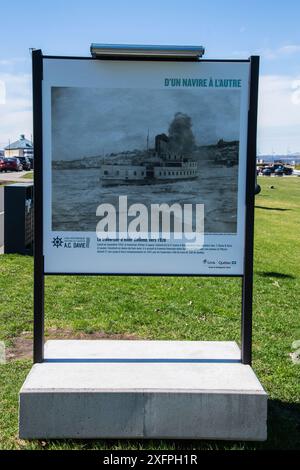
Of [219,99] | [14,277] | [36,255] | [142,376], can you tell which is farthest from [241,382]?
[14,277]

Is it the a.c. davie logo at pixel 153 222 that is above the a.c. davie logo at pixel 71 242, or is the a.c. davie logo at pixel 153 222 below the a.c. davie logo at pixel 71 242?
above

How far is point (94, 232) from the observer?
4469mm

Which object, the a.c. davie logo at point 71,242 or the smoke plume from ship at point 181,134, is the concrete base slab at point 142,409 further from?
the smoke plume from ship at point 181,134

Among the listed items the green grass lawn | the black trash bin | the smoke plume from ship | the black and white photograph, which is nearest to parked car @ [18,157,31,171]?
the black trash bin

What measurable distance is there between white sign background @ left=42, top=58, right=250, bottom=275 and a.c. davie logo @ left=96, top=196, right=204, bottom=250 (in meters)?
0.09

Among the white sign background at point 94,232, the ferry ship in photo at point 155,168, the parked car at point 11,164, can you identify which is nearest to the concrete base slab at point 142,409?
the white sign background at point 94,232

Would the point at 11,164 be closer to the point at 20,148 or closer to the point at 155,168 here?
the point at 20,148

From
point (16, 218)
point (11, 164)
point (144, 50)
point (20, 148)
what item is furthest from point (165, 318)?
point (20, 148)

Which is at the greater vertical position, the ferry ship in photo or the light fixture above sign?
the light fixture above sign

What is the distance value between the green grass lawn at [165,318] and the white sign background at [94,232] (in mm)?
1170

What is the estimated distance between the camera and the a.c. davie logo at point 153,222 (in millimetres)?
4461

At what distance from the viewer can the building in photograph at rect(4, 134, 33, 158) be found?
9000 centimetres

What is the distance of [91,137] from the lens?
4.41 metres

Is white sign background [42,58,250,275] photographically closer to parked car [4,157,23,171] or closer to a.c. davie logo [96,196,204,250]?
a.c. davie logo [96,196,204,250]
